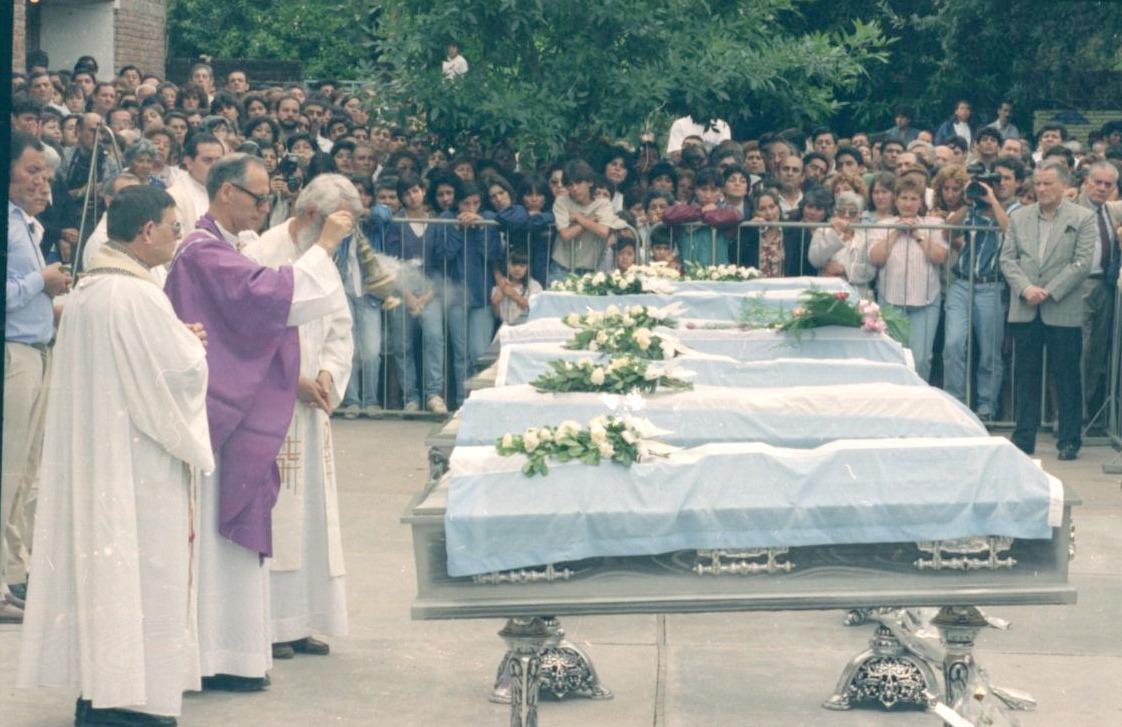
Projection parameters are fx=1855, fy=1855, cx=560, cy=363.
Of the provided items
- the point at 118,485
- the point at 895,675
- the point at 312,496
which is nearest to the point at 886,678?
the point at 895,675

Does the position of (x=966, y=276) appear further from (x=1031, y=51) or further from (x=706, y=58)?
(x=1031, y=51)

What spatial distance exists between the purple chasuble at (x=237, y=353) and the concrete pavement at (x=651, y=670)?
0.64 meters

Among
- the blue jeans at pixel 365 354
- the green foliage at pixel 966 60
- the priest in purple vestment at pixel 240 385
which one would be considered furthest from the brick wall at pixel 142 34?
the priest in purple vestment at pixel 240 385

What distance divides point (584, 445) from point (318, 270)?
1465 mm

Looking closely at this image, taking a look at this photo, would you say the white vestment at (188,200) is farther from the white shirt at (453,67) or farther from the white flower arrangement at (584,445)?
the white shirt at (453,67)

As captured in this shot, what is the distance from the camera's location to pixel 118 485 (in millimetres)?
5980

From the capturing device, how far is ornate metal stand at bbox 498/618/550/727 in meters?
5.66

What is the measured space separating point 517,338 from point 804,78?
6384mm

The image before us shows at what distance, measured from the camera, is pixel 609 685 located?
6.83m

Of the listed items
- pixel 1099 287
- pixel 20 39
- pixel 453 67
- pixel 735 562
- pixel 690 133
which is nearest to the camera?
pixel 735 562

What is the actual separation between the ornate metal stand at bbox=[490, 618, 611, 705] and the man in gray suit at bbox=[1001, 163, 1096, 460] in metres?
5.79

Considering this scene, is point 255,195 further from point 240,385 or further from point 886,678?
point 886,678

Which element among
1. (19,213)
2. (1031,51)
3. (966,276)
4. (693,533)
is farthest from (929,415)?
(1031,51)

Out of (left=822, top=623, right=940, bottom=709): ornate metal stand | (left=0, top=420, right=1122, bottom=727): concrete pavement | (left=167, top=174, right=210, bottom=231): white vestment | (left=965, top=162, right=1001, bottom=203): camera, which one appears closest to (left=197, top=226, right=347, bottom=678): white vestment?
(left=0, top=420, right=1122, bottom=727): concrete pavement
